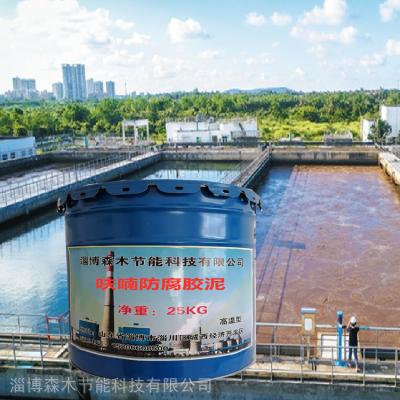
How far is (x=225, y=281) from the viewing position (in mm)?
3197

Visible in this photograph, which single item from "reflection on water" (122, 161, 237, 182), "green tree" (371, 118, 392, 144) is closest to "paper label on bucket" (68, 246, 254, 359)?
"reflection on water" (122, 161, 237, 182)

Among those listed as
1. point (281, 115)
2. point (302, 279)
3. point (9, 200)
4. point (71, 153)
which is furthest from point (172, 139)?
point (302, 279)

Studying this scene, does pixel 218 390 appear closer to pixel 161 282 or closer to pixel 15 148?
pixel 161 282

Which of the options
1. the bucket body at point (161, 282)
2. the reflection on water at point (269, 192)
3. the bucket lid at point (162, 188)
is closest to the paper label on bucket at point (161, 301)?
the bucket body at point (161, 282)

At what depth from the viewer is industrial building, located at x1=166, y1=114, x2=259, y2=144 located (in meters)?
42.8

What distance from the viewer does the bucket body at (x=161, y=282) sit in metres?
3.08

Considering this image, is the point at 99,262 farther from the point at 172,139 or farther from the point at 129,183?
the point at 172,139

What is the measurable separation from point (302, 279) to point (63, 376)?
7343 mm

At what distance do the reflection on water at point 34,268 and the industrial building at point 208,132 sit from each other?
70.0 feet

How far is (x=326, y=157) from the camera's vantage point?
114 ft

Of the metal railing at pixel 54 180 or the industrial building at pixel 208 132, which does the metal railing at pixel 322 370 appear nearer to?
the metal railing at pixel 54 180

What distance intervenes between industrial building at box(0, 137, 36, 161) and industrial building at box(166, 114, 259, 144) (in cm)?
1129

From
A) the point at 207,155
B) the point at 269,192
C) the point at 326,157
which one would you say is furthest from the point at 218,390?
the point at 207,155

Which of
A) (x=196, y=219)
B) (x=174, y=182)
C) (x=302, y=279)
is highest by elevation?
(x=174, y=182)
